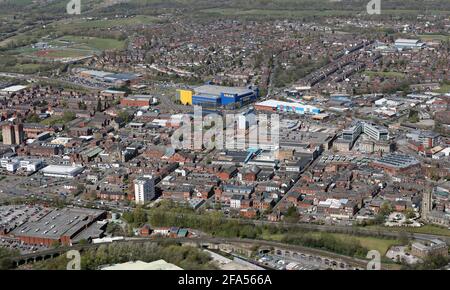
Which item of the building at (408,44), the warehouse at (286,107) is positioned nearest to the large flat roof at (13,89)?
the warehouse at (286,107)

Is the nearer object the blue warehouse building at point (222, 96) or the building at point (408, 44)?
the blue warehouse building at point (222, 96)

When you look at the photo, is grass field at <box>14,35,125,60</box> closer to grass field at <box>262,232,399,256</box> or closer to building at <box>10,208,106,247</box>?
building at <box>10,208,106,247</box>

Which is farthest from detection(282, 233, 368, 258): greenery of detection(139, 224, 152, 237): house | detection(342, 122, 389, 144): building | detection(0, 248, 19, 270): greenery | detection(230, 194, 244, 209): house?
detection(342, 122, 389, 144): building

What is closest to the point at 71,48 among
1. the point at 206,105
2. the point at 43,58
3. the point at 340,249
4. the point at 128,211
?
the point at 43,58

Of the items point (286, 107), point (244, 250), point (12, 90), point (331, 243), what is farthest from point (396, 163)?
point (12, 90)

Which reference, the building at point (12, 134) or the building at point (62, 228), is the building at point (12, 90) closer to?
the building at point (12, 134)
